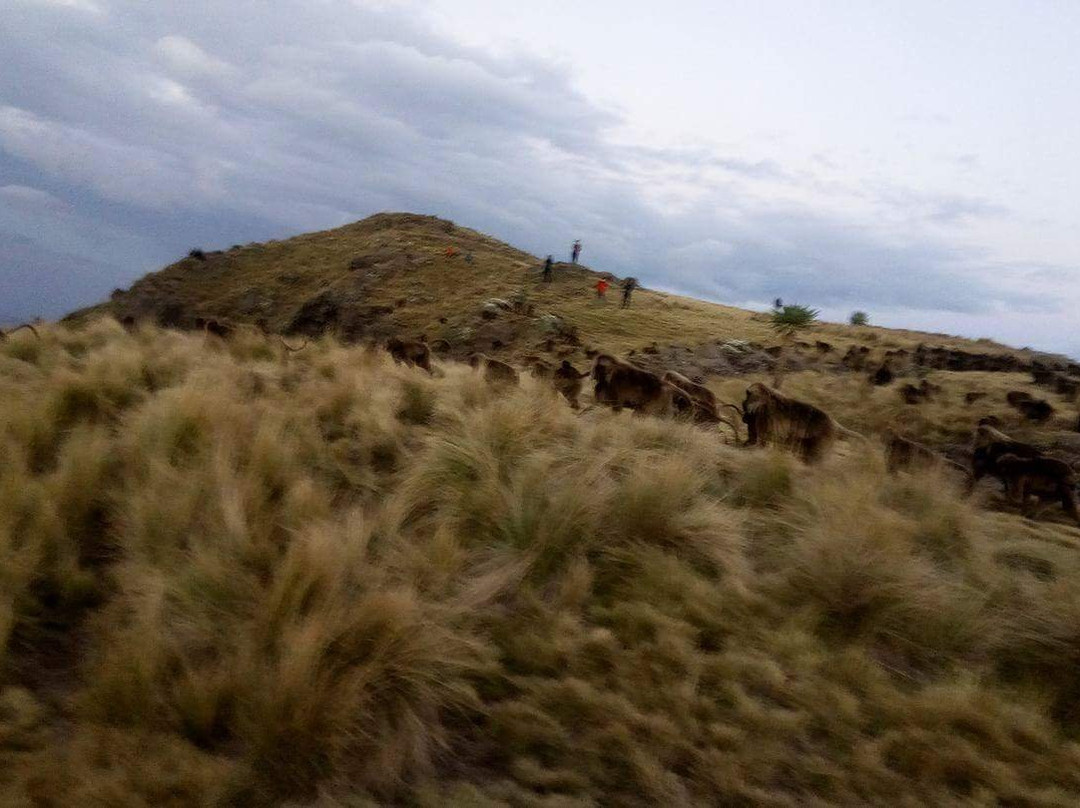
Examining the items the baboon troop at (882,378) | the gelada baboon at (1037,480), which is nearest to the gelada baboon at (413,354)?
the gelada baboon at (1037,480)

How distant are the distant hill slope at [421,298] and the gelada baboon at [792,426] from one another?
1792 cm

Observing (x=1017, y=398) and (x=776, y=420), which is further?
(x=1017, y=398)

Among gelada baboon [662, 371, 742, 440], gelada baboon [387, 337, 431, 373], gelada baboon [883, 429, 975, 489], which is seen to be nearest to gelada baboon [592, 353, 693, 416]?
gelada baboon [662, 371, 742, 440]

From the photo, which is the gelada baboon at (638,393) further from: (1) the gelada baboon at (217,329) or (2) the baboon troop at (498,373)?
(1) the gelada baboon at (217,329)

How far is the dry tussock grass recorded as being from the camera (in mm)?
2760

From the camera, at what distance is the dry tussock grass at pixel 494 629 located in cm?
276

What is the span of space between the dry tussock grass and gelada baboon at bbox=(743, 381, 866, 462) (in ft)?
5.90

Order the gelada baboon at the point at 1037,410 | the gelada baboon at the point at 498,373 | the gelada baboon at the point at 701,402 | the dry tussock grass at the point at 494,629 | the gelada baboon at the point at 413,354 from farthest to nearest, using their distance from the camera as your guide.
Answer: the gelada baboon at the point at 1037,410, the gelada baboon at the point at 413,354, the gelada baboon at the point at 498,373, the gelada baboon at the point at 701,402, the dry tussock grass at the point at 494,629

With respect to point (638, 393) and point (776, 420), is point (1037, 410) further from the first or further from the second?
point (638, 393)

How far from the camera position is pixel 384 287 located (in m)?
45.5

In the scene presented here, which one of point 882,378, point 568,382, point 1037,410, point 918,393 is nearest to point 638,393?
point 568,382

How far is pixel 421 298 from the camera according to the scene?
4191 centimetres

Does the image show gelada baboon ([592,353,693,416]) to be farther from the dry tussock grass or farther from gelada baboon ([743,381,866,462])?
the dry tussock grass

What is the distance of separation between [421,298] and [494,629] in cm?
3951
